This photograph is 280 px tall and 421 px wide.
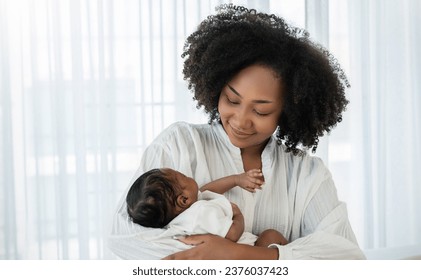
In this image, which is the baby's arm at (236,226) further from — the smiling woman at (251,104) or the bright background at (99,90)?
the bright background at (99,90)

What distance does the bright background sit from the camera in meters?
2.03

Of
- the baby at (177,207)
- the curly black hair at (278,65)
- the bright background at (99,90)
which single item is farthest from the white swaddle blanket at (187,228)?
the bright background at (99,90)

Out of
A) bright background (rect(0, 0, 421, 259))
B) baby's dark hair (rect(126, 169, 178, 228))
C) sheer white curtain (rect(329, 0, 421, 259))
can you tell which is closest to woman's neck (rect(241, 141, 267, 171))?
baby's dark hair (rect(126, 169, 178, 228))

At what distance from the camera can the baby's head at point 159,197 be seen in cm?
107

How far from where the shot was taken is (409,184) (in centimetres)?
224

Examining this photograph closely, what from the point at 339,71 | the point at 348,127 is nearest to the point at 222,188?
the point at 339,71

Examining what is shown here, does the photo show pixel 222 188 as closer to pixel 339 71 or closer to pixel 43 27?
pixel 339 71

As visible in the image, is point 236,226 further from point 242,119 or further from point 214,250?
point 242,119

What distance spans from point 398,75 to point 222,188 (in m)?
1.23

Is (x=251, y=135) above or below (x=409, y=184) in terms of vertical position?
above

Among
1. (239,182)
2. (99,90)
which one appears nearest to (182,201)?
(239,182)
